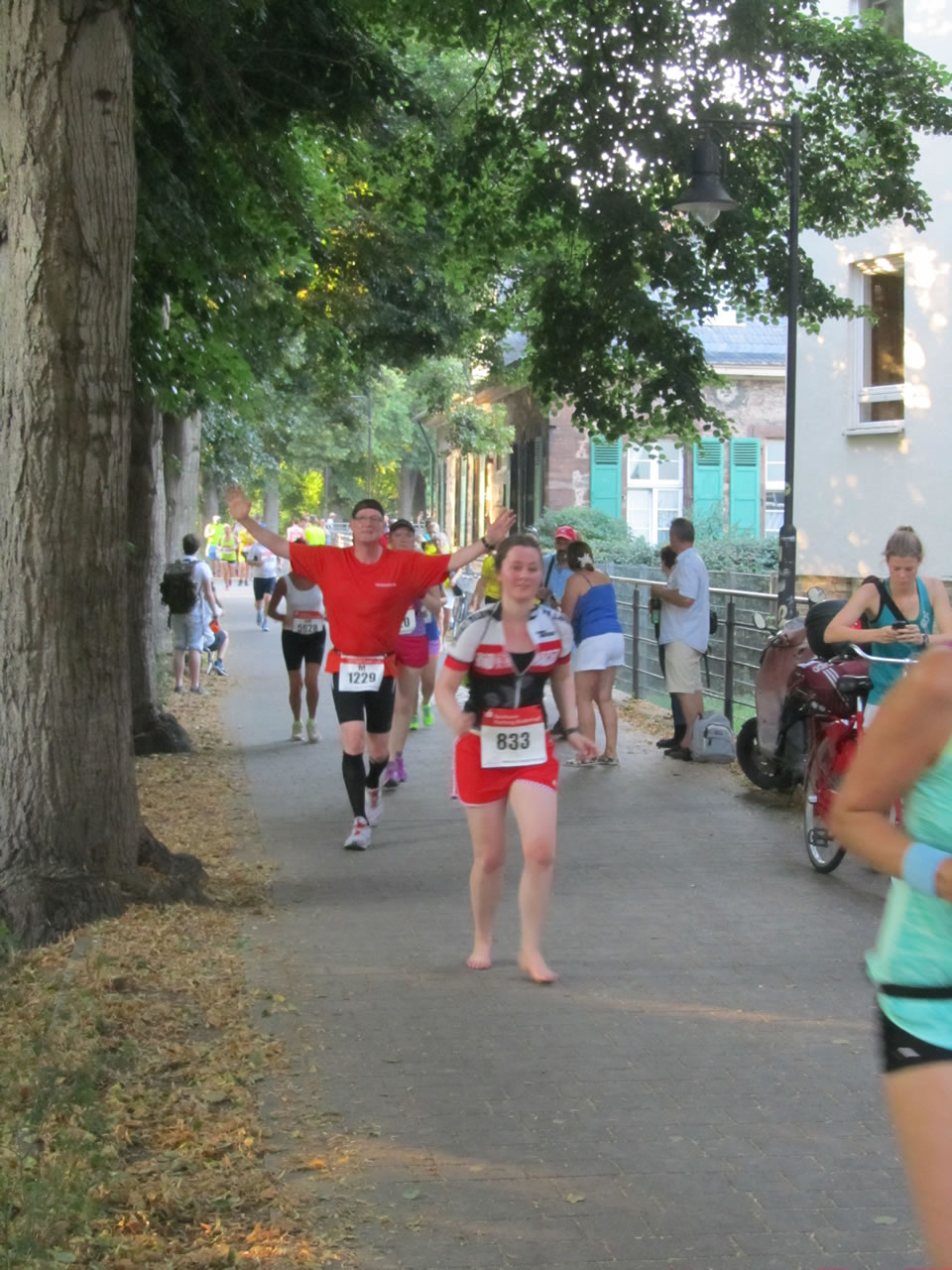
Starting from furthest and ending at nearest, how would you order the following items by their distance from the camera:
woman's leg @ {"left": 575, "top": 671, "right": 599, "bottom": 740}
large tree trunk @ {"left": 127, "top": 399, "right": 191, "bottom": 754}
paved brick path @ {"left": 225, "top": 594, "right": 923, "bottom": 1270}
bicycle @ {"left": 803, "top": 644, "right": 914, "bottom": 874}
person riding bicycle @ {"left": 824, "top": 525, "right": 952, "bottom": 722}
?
large tree trunk @ {"left": 127, "top": 399, "right": 191, "bottom": 754}, woman's leg @ {"left": 575, "top": 671, "right": 599, "bottom": 740}, bicycle @ {"left": 803, "top": 644, "right": 914, "bottom": 874}, person riding bicycle @ {"left": 824, "top": 525, "right": 952, "bottom": 722}, paved brick path @ {"left": 225, "top": 594, "right": 923, "bottom": 1270}

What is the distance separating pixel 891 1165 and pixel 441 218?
51.6ft

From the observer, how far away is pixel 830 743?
9727 mm

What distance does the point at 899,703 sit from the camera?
2.82 metres

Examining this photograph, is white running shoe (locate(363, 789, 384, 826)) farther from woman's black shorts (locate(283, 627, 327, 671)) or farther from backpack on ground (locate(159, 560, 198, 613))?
backpack on ground (locate(159, 560, 198, 613))

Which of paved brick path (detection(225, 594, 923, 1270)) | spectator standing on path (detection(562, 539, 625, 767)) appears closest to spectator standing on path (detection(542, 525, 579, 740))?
spectator standing on path (detection(562, 539, 625, 767))

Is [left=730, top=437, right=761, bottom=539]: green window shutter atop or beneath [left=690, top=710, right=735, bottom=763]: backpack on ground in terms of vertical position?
atop

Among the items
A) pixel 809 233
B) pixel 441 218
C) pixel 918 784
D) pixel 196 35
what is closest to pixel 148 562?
pixel 196 35

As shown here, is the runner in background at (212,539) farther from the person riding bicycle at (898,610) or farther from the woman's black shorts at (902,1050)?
the woman's black shorts at (902,1050)

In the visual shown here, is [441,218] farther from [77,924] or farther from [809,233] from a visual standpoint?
[77,924]

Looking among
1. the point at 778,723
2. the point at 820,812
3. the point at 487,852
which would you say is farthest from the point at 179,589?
the point at 487,852

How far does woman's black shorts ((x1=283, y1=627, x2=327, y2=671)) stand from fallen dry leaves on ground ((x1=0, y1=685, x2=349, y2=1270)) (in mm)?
6896

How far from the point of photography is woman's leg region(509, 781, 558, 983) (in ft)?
23.4

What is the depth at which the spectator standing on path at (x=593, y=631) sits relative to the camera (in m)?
14.2

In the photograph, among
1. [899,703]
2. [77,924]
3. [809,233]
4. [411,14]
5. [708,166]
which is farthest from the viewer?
[809,233]
